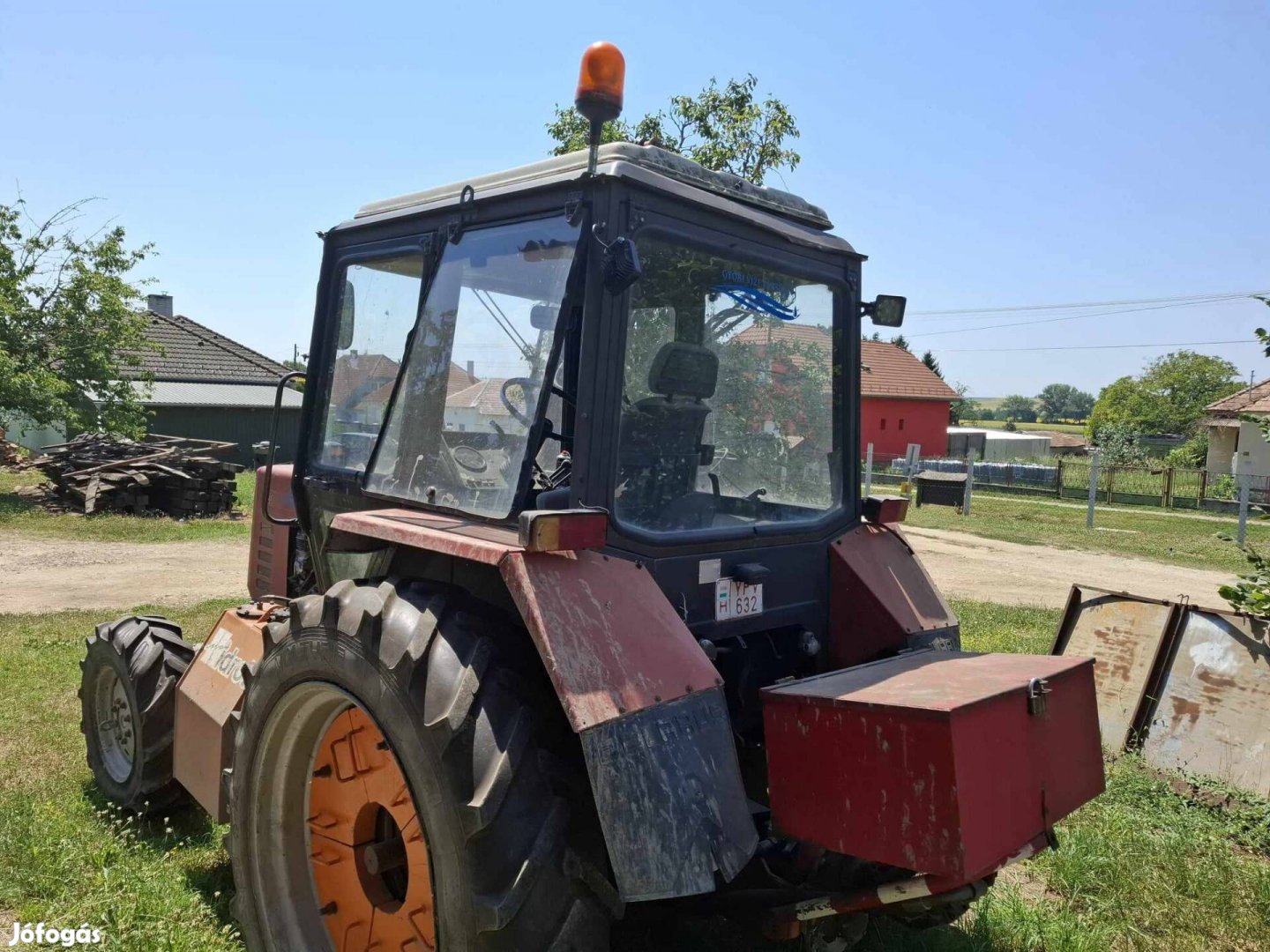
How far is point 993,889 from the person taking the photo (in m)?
3.59

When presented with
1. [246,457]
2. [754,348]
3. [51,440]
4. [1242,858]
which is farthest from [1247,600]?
[51,440]

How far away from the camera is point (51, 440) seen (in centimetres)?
2344

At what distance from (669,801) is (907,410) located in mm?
37132

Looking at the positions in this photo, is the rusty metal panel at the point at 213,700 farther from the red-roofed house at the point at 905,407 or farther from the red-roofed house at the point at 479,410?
the red-roofed house at the point at 905,407

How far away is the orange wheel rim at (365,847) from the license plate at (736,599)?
1005 mm

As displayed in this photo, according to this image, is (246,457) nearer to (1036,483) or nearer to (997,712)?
(1036,483)

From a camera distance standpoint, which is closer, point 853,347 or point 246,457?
point 853,347

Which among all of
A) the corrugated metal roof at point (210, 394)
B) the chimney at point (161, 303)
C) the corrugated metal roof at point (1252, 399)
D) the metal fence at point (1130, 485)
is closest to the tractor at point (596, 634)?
the metal fence at point (1130, 485)

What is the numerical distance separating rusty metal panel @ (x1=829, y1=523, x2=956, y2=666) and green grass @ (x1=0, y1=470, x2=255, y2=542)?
11908mm

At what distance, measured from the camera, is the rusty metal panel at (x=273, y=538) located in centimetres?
419

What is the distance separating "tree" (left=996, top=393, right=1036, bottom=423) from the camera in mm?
129025

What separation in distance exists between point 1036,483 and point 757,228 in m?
23.4

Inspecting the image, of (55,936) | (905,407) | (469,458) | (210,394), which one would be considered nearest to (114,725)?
(55,936)

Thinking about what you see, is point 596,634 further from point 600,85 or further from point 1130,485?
point 1130,485
